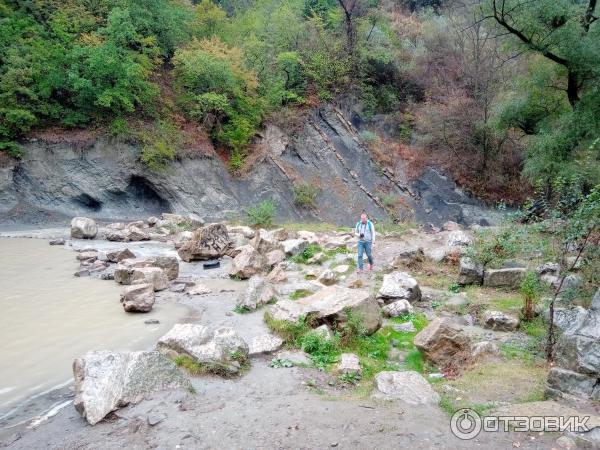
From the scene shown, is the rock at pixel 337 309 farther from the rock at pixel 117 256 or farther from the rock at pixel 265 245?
the rock at pixel 117 256

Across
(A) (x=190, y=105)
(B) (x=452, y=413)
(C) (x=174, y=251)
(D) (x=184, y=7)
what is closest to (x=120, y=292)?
(C) (x=174, y=251)

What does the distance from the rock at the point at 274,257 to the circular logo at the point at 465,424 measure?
879cm

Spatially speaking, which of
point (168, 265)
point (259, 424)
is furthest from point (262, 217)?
point (259, 424)

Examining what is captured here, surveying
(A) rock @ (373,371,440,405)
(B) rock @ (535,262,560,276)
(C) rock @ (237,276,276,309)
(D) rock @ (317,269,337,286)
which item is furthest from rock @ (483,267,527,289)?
(A) rock @ (373,371,440,405)

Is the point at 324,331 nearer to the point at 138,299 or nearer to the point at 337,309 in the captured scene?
the point at 337,309

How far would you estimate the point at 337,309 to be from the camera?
23.9 ft

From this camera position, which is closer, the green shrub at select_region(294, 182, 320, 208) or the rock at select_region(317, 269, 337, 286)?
the rock at select_region(317, 269, 337, 286)

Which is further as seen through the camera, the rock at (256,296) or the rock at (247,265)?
the rock at (247,265)

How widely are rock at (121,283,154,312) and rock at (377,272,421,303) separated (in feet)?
16.3

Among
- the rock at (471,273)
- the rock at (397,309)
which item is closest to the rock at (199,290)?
the rock at (397,309)

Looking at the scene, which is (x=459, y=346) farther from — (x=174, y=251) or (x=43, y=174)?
(x=43, y=174)

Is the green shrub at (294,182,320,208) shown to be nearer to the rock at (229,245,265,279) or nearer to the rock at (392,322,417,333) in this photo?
the rock at (229,245,265,279)

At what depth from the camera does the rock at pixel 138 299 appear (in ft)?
29.3

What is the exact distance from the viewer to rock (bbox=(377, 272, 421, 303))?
9062 mm
